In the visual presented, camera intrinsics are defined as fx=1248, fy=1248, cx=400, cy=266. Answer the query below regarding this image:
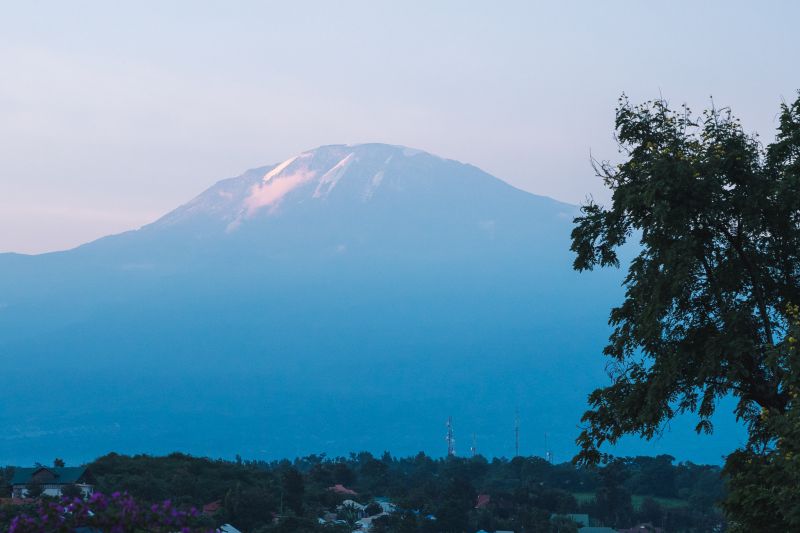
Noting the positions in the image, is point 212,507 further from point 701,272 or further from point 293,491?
point 701,272

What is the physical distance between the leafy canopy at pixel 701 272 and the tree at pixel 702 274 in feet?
0.10

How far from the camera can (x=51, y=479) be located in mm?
98188

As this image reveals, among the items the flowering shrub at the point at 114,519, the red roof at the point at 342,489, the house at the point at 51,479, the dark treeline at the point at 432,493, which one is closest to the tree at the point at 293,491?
the dark treeline at the point at 432,493

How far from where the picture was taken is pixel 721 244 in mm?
28531

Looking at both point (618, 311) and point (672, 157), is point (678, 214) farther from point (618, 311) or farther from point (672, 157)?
point (618, 311)

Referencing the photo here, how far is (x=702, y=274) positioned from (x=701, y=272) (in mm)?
52

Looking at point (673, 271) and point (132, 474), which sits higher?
point (132, 474)

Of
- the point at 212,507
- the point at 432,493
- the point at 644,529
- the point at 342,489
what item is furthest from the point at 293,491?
the point at 644,529

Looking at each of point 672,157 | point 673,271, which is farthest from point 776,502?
point 672,157

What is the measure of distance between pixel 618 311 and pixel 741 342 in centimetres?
354

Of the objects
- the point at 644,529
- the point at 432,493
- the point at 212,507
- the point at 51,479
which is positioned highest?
the point at 432,493

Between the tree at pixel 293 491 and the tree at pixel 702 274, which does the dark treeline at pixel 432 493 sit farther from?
the tree at pixel 702 274

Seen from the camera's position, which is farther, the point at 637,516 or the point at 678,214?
the point at 637,516

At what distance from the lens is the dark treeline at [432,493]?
305 ft
